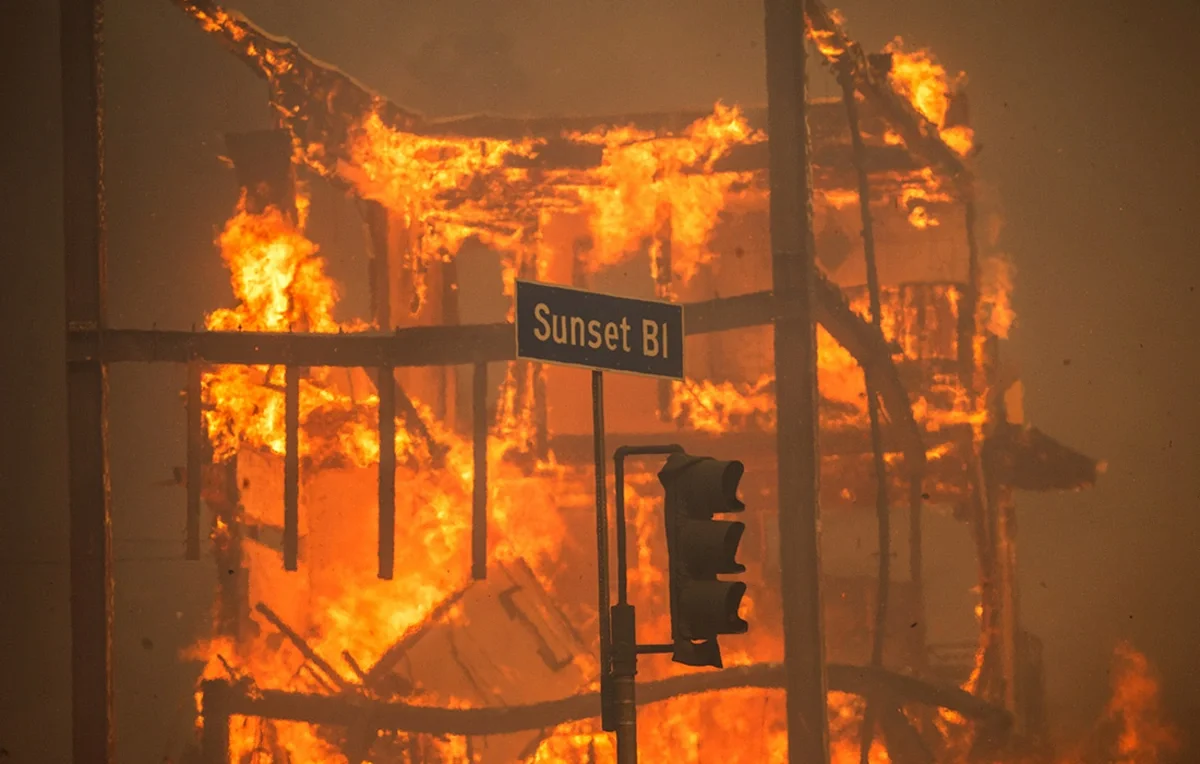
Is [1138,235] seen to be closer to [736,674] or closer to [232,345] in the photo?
[736,674]

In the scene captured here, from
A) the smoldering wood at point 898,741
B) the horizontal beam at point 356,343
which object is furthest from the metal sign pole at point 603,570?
the smoldering wood at point 898,741

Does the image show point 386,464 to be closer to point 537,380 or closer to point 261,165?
point 537,380

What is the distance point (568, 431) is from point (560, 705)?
4100mm

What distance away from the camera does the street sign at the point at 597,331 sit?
13.5 ft

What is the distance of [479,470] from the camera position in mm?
9164

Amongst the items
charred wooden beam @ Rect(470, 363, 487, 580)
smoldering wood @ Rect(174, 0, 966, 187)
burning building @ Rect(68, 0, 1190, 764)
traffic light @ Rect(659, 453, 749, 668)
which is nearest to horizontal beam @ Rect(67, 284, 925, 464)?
charred wooden beam @ Rect(470, 363, 487, 580)

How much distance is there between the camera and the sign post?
4137 millimetres

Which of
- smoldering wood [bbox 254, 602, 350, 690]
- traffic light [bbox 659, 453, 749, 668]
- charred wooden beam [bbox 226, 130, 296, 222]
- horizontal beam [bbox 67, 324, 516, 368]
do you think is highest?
charred wooden beam [bbox 226, 130, 296, 222]

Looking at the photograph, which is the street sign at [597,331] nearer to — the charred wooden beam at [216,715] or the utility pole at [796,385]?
the utility pole at [796,385]

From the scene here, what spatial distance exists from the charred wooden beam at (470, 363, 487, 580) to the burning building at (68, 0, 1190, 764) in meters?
1.36

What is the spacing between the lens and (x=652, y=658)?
38.7ft

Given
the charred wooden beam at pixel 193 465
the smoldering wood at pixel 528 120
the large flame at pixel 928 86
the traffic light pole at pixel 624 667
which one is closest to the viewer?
the traffic light pole at pixel 624 667

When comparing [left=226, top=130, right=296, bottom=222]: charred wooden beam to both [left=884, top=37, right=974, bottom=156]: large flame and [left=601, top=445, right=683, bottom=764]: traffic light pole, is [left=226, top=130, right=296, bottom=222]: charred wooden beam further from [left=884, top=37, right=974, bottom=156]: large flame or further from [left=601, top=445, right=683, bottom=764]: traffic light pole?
[left=601, top=445, right=683, bottom=764]: traffic light pole

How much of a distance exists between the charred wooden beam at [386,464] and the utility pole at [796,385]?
10.2 ft
